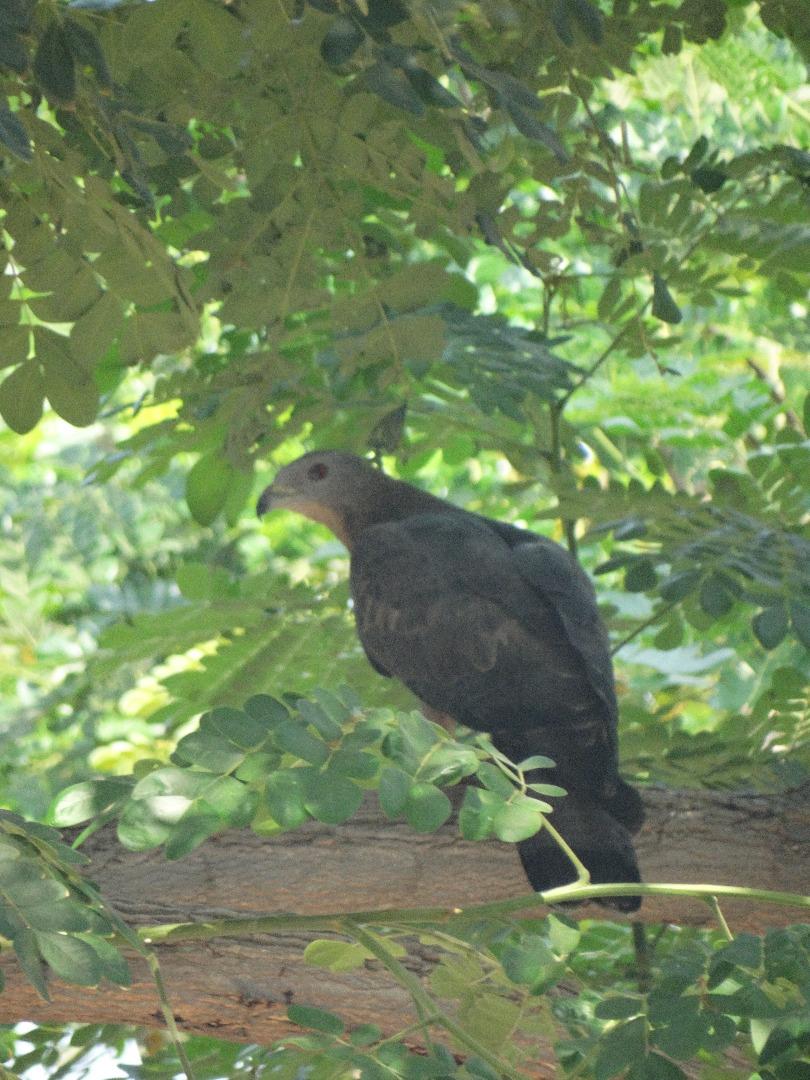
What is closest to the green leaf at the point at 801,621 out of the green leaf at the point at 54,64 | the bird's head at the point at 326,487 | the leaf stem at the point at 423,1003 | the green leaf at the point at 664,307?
the green leaf at the point at 664,307

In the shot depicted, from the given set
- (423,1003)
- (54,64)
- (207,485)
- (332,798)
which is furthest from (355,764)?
(207,485)

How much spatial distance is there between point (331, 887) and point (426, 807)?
3.63ft

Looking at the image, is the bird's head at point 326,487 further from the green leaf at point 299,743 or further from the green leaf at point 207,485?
the green leaf at point 299,743

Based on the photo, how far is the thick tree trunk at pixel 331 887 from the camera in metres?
2.25

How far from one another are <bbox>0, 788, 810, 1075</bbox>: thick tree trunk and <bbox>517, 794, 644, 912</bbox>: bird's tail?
3.2 inches

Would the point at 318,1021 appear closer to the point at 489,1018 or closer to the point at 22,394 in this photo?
the point at 489,1018

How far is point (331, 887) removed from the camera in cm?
238

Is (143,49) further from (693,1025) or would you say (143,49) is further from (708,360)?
(708,360)

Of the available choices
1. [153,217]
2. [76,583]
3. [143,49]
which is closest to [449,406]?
[153,217]

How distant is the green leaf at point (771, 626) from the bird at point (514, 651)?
380 millimetres

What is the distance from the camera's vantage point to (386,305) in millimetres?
2543

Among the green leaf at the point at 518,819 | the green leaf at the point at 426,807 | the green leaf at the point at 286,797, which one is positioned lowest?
the green leaf at the point at 518,819

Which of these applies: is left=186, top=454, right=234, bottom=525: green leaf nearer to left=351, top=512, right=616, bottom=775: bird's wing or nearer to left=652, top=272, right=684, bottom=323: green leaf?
left=351, top=512, right=616, bottom=775: bird's wing

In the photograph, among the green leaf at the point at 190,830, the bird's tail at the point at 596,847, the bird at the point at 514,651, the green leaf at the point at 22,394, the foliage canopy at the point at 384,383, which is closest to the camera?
the green leaf at the point at 190,830
